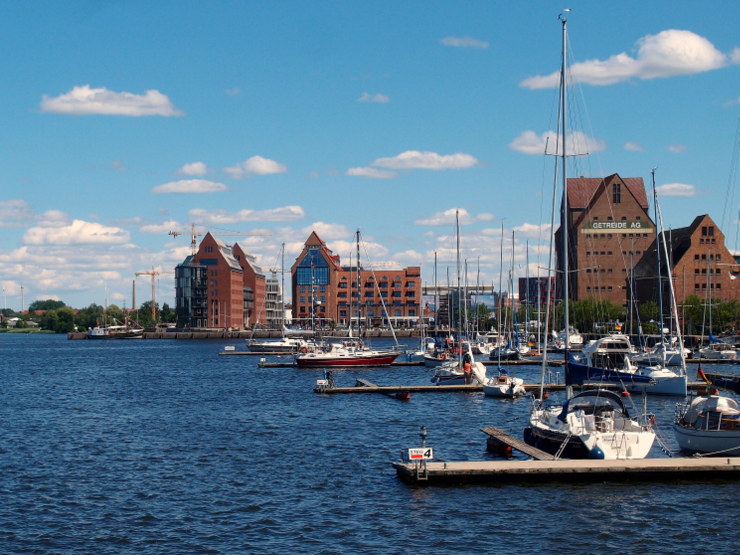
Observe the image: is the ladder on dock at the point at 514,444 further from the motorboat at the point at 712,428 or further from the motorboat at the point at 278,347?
the motorboat at the point at 278,347

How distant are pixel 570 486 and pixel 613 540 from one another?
7.47m

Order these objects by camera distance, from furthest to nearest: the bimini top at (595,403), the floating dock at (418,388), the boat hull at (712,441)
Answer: the floating dock at (418,388) < the boat hull at (712,441) < the bimini top at (595,403)

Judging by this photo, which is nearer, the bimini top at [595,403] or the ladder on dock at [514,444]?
the ladder on dock at [514,444]

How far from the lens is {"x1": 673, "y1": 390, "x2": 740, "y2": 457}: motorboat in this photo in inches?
1801

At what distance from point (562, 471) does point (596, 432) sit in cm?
344

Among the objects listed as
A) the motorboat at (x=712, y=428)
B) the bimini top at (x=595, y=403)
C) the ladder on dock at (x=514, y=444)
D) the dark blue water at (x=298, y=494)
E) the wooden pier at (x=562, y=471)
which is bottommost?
the dark blue water at (x=298, y=494)

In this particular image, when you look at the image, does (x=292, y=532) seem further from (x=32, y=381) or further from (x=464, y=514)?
(x=32, y=381)

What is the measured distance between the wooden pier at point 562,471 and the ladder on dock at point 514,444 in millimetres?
1820

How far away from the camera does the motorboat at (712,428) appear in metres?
45.8

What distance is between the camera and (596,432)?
43719 millimetres

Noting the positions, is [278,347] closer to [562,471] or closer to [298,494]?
[298,494]

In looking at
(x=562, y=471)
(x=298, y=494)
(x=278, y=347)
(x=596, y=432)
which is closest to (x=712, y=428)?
(x=596, y=432)

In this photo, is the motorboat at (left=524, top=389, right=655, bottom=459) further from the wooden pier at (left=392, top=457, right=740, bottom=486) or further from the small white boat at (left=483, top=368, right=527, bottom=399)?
the small white boat at (left=483, top=368, right=527, bottom=399)

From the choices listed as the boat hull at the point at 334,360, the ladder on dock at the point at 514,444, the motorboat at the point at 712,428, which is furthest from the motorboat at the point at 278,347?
the motorboat at the point at 712,428
